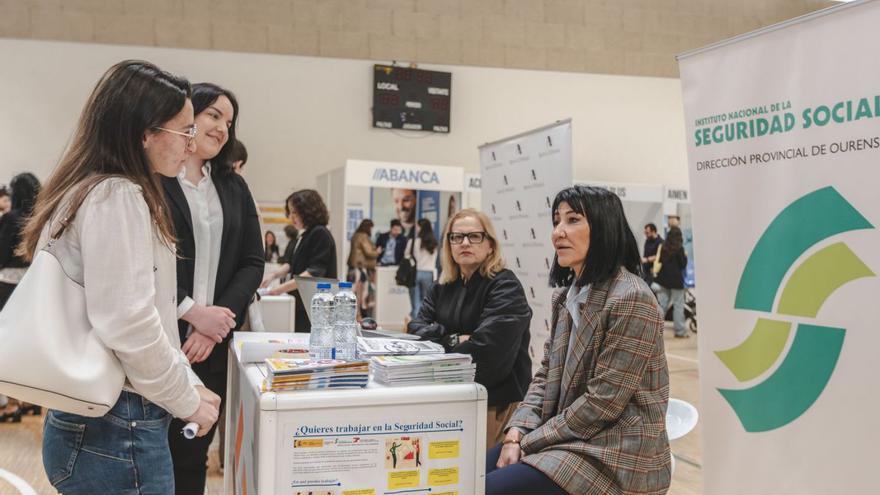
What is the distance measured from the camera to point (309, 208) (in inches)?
181

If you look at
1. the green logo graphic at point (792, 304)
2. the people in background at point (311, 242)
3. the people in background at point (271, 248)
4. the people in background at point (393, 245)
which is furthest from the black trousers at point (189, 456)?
the people in background at point (271, 248)

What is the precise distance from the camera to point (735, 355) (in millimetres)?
2229

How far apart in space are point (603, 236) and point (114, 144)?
131cm

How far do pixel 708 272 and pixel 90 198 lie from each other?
1.87 meters

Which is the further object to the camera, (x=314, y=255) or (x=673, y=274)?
(x=673, y=274)

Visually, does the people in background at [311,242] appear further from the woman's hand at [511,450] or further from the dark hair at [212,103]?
the woman's hand at [511,450]

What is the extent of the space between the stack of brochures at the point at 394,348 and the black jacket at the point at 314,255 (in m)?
2.65

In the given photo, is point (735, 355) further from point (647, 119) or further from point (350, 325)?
point (647, 119)

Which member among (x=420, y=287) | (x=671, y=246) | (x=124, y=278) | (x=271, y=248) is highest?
(x=671, y=246)

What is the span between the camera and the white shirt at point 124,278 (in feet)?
3.86

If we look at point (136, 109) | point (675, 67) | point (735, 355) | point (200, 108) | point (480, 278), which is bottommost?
point (735, 355)

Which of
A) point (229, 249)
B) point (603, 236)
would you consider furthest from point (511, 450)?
point (229, 249)

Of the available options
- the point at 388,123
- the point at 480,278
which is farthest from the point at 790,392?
the point at 388,123

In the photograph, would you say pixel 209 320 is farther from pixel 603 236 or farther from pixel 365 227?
pixel 365 227
